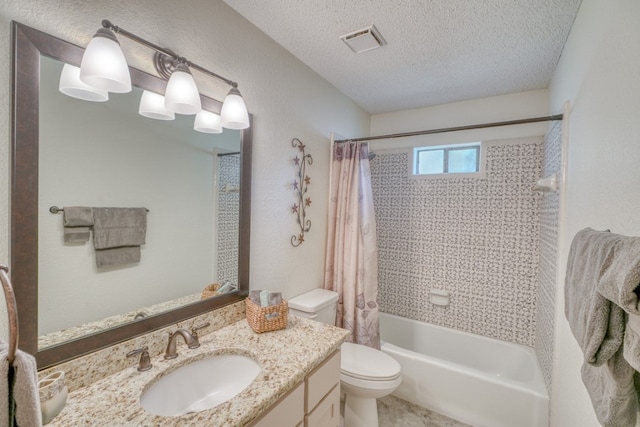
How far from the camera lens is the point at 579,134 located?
1376 millimetres

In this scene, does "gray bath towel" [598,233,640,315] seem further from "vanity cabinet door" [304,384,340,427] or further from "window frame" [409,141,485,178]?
"window frame" [409,141,485,178]

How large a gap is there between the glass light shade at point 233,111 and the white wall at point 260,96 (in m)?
0.20

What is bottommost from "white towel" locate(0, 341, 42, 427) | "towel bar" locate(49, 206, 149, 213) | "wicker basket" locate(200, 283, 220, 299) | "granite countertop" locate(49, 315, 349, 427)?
"granite countertop" locate(49, 315, 349, 427)

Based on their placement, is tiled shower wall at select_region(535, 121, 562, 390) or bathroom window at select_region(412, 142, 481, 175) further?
bathroom window at select_region(412, 142, 481, 175)

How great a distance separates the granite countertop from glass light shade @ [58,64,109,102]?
101cm

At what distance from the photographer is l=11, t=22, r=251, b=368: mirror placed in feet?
2.77

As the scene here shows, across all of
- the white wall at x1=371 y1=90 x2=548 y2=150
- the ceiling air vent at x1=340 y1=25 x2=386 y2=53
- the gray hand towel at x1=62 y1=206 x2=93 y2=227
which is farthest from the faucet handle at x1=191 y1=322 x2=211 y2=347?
the white wall at x1=371 y1=90 x2=548 y2=150

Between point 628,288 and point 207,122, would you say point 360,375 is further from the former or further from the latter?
point 207,122

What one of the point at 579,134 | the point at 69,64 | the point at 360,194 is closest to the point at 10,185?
the point at 69,64

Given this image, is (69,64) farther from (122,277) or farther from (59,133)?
(122,277)

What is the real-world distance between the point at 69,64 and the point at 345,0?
4.00 ft

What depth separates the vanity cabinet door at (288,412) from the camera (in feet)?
3.18

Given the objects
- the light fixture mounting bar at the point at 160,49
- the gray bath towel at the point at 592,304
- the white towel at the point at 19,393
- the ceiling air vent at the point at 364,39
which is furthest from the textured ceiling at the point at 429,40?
the white towel at the point at 19,393

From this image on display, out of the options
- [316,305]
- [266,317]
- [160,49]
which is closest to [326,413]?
[266,317]
